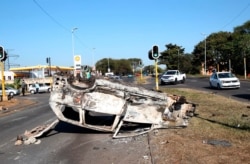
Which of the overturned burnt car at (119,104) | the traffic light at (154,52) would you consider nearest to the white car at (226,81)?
the traffic light at (154,52)

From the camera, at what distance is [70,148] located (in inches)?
372

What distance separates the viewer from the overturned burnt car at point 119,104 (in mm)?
10734

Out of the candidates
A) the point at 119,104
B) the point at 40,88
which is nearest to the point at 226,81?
the point at 119,104

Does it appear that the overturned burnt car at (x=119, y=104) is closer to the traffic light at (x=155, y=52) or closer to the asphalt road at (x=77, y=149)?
the asphalt road at (x=77, y=149)

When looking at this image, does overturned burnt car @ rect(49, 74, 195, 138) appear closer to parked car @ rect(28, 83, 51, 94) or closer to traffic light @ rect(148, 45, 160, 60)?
traffic light @ rect(148, 45, 160, 60)

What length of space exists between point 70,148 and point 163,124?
9.72 ft

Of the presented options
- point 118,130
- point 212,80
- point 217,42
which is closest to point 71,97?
point 118,130

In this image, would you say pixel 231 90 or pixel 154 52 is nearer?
pixel 154 52

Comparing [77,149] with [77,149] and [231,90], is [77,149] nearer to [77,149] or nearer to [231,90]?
[77,149]

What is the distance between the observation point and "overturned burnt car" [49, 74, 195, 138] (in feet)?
35.2

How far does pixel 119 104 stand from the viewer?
1073cm

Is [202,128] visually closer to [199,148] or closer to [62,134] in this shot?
[199,148]

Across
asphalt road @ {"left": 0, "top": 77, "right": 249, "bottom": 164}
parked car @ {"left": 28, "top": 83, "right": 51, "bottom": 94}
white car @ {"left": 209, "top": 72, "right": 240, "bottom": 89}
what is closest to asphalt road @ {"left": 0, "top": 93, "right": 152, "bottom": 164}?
asphalt road @ {"left": 0, "top": 77, "right": 249, "bottom": 164}

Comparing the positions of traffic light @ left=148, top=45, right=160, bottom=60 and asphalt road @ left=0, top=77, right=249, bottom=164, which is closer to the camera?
asphalt road @ left=0, top=77, right=249, bottom=164
